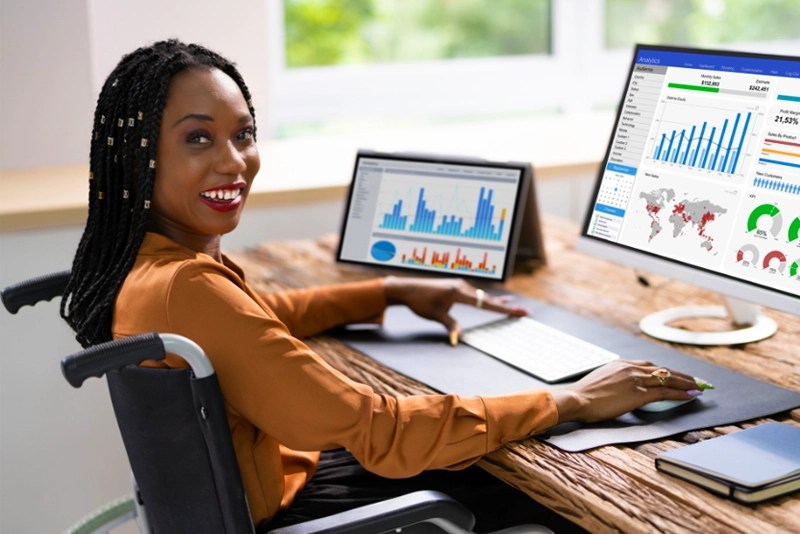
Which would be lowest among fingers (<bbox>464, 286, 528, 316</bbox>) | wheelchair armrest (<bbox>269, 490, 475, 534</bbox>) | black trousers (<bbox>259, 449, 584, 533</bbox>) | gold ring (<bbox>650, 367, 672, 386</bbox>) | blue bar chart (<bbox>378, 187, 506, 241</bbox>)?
black trousers (<bbox>259, 449, 584, 533</bbox>)

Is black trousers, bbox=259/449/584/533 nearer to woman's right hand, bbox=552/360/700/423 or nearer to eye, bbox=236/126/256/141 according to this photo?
woman's right hand, bbox=552/360/700/423

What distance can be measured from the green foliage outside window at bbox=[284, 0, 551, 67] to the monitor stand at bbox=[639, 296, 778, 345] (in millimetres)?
1810

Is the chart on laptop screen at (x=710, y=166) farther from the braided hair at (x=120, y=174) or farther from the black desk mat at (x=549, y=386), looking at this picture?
the braided hair at (x=120, y=174)

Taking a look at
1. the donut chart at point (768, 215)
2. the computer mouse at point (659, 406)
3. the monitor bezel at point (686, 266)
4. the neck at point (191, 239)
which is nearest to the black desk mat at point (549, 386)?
the computer mouse at point (659, 406)

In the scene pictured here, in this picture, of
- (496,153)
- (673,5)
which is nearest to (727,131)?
(496,153)

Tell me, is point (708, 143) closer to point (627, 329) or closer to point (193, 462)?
point (627, 329)

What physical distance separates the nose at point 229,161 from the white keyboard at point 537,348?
52 cm

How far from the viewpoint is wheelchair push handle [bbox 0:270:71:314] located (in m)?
1.55

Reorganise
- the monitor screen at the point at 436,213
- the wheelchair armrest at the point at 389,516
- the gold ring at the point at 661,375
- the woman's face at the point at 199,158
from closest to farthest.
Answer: the wheelchair armrest at the point at 389,516, the woman's face at the point at 199,158, the gold ring at the point at 661,375, the monitor screen at the point at 436,213

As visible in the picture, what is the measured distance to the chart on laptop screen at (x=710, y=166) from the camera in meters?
1.57

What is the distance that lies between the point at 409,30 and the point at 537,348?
2077mm

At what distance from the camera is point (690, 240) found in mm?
1689

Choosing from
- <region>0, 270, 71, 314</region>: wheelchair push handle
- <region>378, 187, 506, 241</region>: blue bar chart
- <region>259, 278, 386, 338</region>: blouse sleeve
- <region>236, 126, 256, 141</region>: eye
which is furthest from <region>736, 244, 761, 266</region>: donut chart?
<region>0, 270, 71, 314</region>: wheelchair push handle

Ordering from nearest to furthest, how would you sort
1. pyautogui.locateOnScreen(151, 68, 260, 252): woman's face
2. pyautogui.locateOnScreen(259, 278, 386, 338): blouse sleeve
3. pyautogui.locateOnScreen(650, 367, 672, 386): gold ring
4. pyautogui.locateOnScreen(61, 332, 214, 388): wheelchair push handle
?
1. pyautogui.locateOnScreen(61, 332, 214, 388): wheelchair push handle
2. pyautogui.locateOnScreen(151, 68, 260, 252): woman's face
3. pyautogui.locateOnScreen(650, 367, 672, 386): gold ring
4. pyautogui.locateOnScreen(259, 278, 386, 338): blouse sleeve
